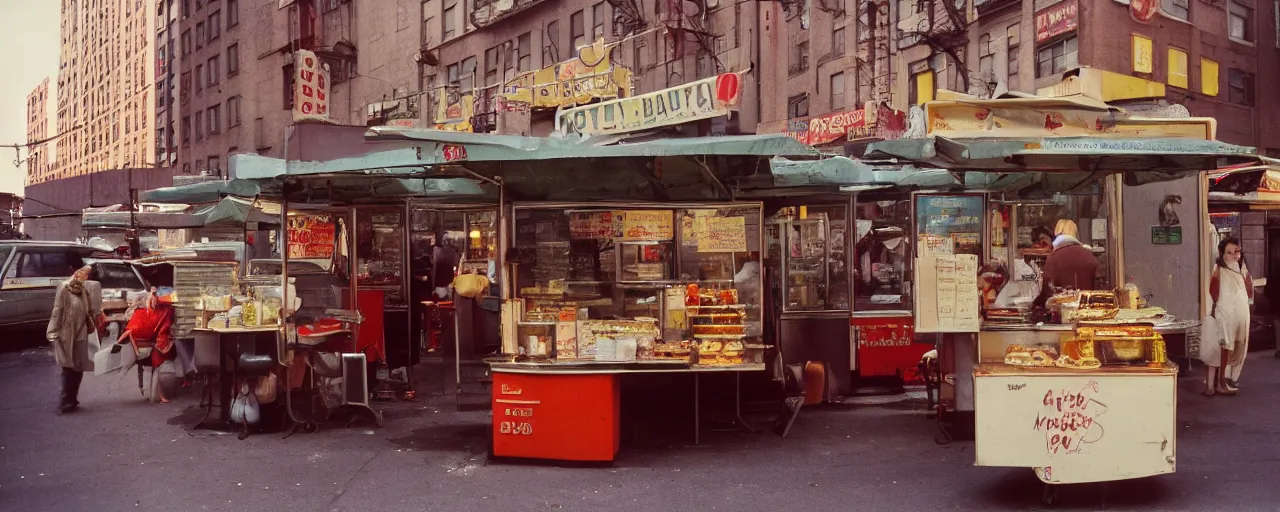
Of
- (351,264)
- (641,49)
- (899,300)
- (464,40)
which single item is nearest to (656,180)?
(351,264)

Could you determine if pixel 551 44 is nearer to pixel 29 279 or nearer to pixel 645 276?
pixel 29 279

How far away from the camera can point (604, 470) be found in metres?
6.53

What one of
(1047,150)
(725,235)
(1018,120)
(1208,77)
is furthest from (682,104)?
(1208,77)

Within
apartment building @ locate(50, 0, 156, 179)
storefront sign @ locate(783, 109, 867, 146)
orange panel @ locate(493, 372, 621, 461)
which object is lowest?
orange panel @ locate(493, 372, 621, 461)

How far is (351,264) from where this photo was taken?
9.30 meters

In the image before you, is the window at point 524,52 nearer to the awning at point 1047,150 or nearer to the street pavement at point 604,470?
the street pavement at point 604,470

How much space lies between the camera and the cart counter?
526cm

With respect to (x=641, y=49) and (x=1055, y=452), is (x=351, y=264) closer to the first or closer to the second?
(x=1055, y=452)

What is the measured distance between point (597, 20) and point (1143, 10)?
16452 mm

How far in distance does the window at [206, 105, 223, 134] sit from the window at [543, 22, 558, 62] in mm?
20505

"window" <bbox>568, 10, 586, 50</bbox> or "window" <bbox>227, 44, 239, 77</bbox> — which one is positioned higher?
"window" <bbox>227, 44, 239, 77</bbox>

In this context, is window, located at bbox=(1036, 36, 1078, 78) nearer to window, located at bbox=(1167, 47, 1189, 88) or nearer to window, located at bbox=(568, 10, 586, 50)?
window, located at bbox=(1167, 47, 1189, 88)

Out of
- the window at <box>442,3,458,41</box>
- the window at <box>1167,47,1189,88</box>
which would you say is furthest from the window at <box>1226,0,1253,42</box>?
the window at <box>442,3,458,41</box>

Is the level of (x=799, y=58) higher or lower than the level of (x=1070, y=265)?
higher
